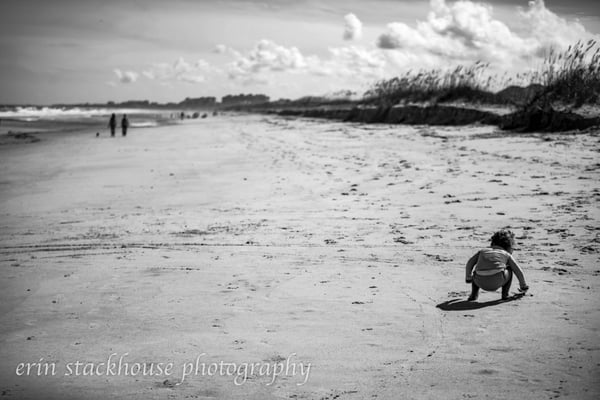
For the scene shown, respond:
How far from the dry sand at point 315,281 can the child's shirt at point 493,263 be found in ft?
0.99

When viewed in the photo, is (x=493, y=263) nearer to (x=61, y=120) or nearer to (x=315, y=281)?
(x=315, y=281)

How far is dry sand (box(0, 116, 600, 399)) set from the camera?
375 cm

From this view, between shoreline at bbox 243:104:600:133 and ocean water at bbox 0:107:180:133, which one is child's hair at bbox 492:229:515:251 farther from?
ocean water at bbox 0:107:180:133

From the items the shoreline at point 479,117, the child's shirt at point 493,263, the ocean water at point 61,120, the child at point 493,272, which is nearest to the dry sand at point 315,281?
the child at point 493,272

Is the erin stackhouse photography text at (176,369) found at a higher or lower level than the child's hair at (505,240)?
lower

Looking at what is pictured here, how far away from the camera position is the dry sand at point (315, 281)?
3.75 m

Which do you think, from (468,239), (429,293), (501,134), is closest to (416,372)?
(429,293)

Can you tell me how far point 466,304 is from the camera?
5035mm

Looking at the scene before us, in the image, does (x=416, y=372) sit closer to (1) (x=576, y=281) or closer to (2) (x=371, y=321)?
(2) (x=371, y=321)

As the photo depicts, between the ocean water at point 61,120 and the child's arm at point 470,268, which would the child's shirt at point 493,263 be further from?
the ocean water at point 61,120

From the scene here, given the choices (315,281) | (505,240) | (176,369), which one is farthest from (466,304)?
(176,369)

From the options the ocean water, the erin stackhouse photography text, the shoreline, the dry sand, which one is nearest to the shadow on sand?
the dry sand

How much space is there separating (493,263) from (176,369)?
129 inches

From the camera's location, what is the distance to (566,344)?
4000 millimetres
